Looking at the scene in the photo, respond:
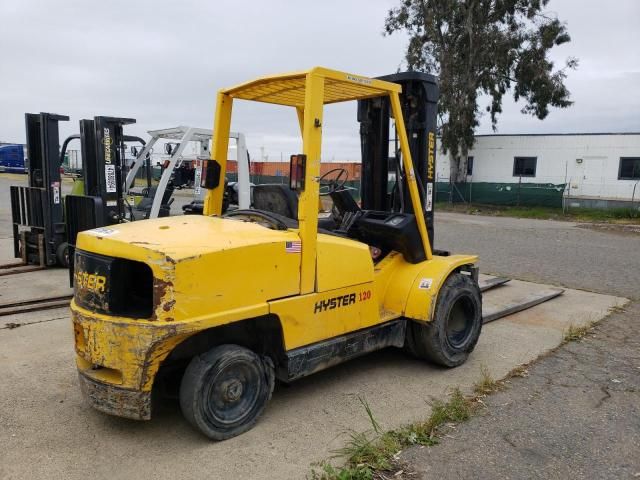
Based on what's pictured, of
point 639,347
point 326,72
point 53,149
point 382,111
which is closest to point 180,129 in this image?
point 53,149

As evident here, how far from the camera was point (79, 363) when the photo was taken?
3.72 m

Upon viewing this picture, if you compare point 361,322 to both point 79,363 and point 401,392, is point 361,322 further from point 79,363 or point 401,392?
point 79,363

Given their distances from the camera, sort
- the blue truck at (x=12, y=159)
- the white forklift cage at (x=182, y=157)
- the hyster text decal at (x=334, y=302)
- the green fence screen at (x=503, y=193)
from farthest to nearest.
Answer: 1. the blue truck at (x=12, y=159)
2. the green fence screen at (x=503, y=193)
3. the white forklift cage at (x=182, y=157)
4. the hyster text decal at (x=334, y=302)

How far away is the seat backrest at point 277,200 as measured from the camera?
175 inches

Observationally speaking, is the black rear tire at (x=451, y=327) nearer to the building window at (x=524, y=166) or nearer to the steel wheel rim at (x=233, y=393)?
the steel wheel rim at (x=233, y=393)

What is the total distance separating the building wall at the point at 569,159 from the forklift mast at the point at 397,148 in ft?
80.0

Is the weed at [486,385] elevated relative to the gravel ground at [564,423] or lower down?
elevated

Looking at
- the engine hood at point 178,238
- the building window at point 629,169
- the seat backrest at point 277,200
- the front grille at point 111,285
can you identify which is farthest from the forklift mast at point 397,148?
the building window at point 629,169

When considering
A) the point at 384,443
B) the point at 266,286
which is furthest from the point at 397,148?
the point at 384,443

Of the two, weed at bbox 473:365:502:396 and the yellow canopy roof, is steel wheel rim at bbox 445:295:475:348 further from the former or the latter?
the yellow canopy roof

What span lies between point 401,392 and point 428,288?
2.99 ft

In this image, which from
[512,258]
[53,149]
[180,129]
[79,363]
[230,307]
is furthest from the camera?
[512,258]

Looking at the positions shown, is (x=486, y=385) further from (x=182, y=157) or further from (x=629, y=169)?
(x=629, y=169)

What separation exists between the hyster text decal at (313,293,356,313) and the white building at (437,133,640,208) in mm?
24444
